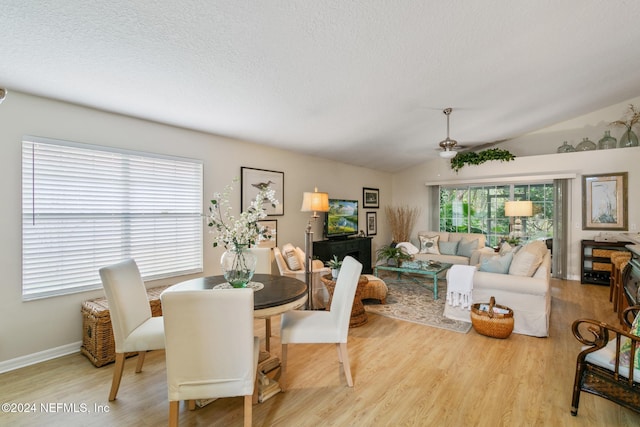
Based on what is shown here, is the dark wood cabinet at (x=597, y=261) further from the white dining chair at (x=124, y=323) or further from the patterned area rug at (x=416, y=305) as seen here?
the white dining chair at (x=124, y=323)

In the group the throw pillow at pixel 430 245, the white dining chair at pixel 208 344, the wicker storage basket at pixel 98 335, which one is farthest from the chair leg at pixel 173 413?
the throw pillow at pixel 430 245

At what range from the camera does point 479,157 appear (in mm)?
6574

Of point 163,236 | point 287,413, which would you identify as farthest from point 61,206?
point 287,413

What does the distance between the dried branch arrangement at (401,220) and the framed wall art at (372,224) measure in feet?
1.75

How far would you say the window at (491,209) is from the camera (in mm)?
6191

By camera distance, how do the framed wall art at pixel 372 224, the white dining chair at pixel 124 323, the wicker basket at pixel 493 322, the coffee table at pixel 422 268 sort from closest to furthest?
the white dining chair at pixel 124 323 → the wicker basket at pixel 493 322 → the coffee table at pixel 422 268 → the framed wall art at pixel 372 224

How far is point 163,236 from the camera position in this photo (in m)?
3.49

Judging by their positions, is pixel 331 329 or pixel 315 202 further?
pixel 315 202

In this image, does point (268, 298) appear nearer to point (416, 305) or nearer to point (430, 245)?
point (416, 305)

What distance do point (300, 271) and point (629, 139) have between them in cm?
631

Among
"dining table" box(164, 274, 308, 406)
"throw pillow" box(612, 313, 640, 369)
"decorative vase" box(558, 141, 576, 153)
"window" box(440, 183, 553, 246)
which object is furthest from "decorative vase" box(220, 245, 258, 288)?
"decorative vase" box(558, 141, 576, 153)

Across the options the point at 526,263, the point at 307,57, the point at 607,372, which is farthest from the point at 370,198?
the point at 607,372

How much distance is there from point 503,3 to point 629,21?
1.57m

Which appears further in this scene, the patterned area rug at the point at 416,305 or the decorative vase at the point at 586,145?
the decorative vase at the point at 586,145
